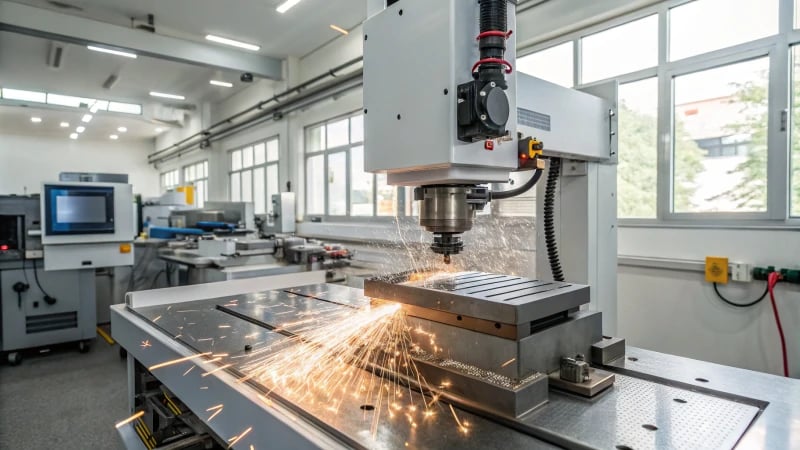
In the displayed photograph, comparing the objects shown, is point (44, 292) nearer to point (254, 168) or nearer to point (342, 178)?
point (342, 178)

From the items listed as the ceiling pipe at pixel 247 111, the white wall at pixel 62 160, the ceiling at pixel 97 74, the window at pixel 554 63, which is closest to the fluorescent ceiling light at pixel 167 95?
the ceiling at pixel 97 74

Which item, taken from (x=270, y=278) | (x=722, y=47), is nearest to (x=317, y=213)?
(x=270, y=278)

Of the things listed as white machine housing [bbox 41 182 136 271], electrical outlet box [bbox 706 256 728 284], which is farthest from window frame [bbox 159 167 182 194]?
electrical outlet box [bbox 706 256 728 284]

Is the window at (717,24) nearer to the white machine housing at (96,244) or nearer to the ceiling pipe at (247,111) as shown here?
the ceiling pipe at (247,111)

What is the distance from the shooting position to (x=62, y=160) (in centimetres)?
1113

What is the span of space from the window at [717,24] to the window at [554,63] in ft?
2.19

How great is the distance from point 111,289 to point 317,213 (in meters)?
2.53

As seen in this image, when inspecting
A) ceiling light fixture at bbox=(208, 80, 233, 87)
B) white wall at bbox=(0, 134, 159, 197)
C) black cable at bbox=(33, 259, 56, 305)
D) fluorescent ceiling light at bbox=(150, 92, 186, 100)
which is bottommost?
black cable at bbox=(33, 259, 56, 305)

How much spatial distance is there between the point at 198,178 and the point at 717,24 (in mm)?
10157

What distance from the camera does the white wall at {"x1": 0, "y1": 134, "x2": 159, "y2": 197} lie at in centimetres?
1050

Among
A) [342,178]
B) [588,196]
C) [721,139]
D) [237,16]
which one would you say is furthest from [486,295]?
[342,178]

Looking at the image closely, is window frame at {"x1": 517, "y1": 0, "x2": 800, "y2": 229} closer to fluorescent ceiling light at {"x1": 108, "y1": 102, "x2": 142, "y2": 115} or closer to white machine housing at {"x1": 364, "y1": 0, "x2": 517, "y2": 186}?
white machine housing at {"x1": 364, "y1": 0, "x2": 517, "y2": 186}

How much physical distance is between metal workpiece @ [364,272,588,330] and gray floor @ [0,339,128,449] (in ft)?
7.19

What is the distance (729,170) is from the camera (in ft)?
7.95
